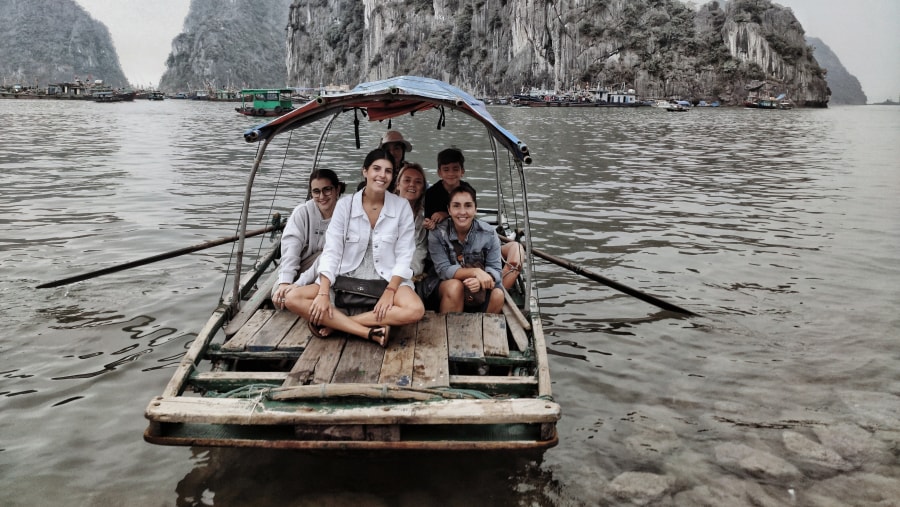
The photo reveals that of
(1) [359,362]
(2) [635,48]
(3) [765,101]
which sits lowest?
(1) [359,362]

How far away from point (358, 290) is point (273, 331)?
0.77 metres

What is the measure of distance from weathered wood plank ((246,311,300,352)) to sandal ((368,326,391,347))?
0.74 meters

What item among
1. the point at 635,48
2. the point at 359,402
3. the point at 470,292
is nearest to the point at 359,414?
the point at 359,402

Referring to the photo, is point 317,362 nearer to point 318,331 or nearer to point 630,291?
point 318,331

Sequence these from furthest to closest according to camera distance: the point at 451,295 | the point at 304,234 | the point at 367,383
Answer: the point at 304,234, the point at 451,295, the point at 367,383

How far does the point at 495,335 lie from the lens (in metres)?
4.75

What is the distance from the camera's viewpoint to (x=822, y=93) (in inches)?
3735

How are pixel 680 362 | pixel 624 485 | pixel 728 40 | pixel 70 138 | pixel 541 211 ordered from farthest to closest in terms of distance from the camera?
1. pixel 728 40
2. pixel 70 138
3. pixel 541 211
4. pixel 680 362
5. pixel 624 485

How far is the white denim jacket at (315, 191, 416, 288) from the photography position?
15.4ft

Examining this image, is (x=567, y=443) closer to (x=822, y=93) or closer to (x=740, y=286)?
(x=740, y=286)

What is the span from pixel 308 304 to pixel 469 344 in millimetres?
1302

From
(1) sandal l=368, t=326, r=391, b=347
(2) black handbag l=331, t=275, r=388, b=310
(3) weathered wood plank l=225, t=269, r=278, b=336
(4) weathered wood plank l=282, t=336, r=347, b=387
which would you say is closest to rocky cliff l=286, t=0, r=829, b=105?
(3) weathered wood plank l=225, t=269, r=278, b=336

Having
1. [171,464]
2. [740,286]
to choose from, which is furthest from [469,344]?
[740,286]

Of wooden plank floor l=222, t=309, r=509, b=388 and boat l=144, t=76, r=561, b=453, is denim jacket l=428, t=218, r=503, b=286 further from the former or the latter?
wooden plank floor l=222, t=309, r=509, b=388
